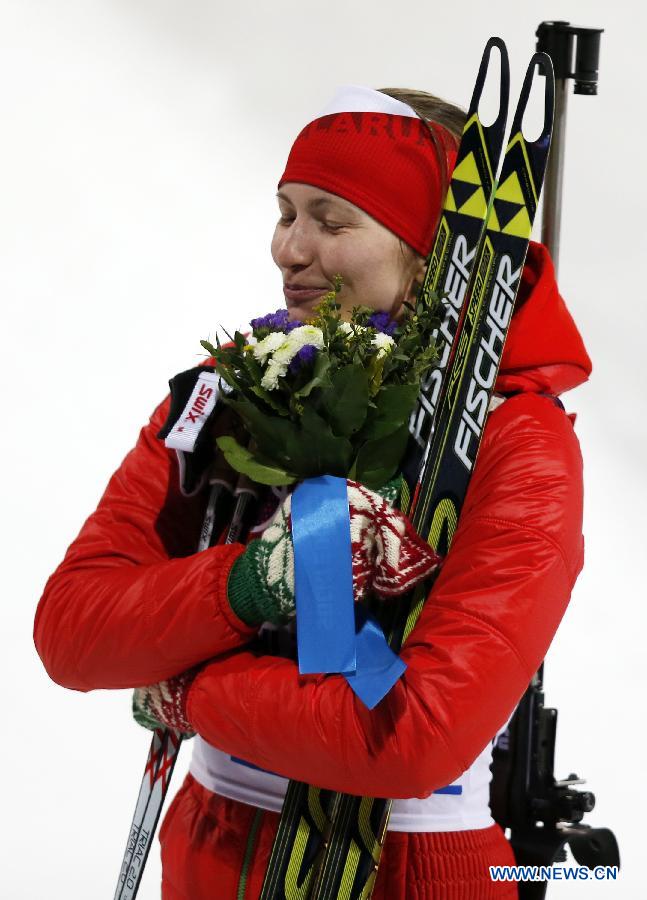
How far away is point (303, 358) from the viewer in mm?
1517

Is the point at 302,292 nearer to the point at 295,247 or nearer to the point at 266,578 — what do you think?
the point at 295,247

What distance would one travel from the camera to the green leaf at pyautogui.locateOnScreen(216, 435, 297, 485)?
155 centimetres

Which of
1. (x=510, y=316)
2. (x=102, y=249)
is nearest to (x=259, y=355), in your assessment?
(x=510, y=316)

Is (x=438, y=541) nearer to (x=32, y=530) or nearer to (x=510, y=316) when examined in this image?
(x=510, y=316)

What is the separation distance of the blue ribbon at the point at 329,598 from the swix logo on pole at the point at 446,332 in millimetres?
196

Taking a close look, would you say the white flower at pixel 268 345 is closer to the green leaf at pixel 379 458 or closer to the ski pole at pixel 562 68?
the green leaf at pixel 379 458

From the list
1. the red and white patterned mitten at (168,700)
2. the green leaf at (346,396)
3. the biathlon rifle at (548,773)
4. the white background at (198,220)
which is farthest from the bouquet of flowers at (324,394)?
the white background at (198,220)

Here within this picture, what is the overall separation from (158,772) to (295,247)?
2.54 ft

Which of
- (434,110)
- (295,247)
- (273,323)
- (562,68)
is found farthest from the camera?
(562,68)

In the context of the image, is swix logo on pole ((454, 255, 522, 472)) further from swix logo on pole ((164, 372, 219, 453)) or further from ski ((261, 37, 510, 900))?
swix logo on pole ((164, 372, 219, 453))

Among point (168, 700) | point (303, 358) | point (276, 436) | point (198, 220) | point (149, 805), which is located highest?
point (303, 358)

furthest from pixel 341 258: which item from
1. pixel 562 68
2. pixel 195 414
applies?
pixel 562 68

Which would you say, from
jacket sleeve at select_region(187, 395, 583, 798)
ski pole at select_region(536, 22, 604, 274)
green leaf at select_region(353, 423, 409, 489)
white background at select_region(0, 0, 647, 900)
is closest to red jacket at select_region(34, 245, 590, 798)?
jacket sleeve at select_region(187, 395, 583, 798)

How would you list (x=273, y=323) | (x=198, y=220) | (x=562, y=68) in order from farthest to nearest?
(x=198, y=220) < (x=562, y=68) < (x=273, y=323)
